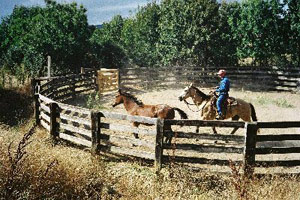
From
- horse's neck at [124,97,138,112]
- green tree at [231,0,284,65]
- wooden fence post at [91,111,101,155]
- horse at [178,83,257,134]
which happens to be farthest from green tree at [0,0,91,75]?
wooden fence post at [91,111,101,155]

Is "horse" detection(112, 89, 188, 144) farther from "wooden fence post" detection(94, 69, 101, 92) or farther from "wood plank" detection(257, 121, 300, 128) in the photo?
"wooden fence post" detection(94, 69, 101, 92)

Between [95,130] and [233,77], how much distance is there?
1929cm

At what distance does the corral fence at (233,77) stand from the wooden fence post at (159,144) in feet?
54.9

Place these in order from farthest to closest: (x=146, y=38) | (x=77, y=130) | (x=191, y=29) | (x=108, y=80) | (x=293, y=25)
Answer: (x=146, y=38) → (x=191, y=29) → (x=108, y=80) → (x=293, y=25) → (x=77, y=130)

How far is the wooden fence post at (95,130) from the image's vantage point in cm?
794

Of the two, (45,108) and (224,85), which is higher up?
(224,85)

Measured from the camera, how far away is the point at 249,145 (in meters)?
6.88

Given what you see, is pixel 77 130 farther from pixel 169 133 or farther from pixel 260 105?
pixel 260 105

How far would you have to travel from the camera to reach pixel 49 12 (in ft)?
100

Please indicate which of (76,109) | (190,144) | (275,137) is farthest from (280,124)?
(76,109)

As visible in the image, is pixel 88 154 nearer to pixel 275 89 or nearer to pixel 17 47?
pixel 275 89

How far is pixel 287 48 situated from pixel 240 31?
3.96m

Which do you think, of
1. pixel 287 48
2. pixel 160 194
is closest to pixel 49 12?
pixel 287 48

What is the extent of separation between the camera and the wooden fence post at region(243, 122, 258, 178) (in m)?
6.81
